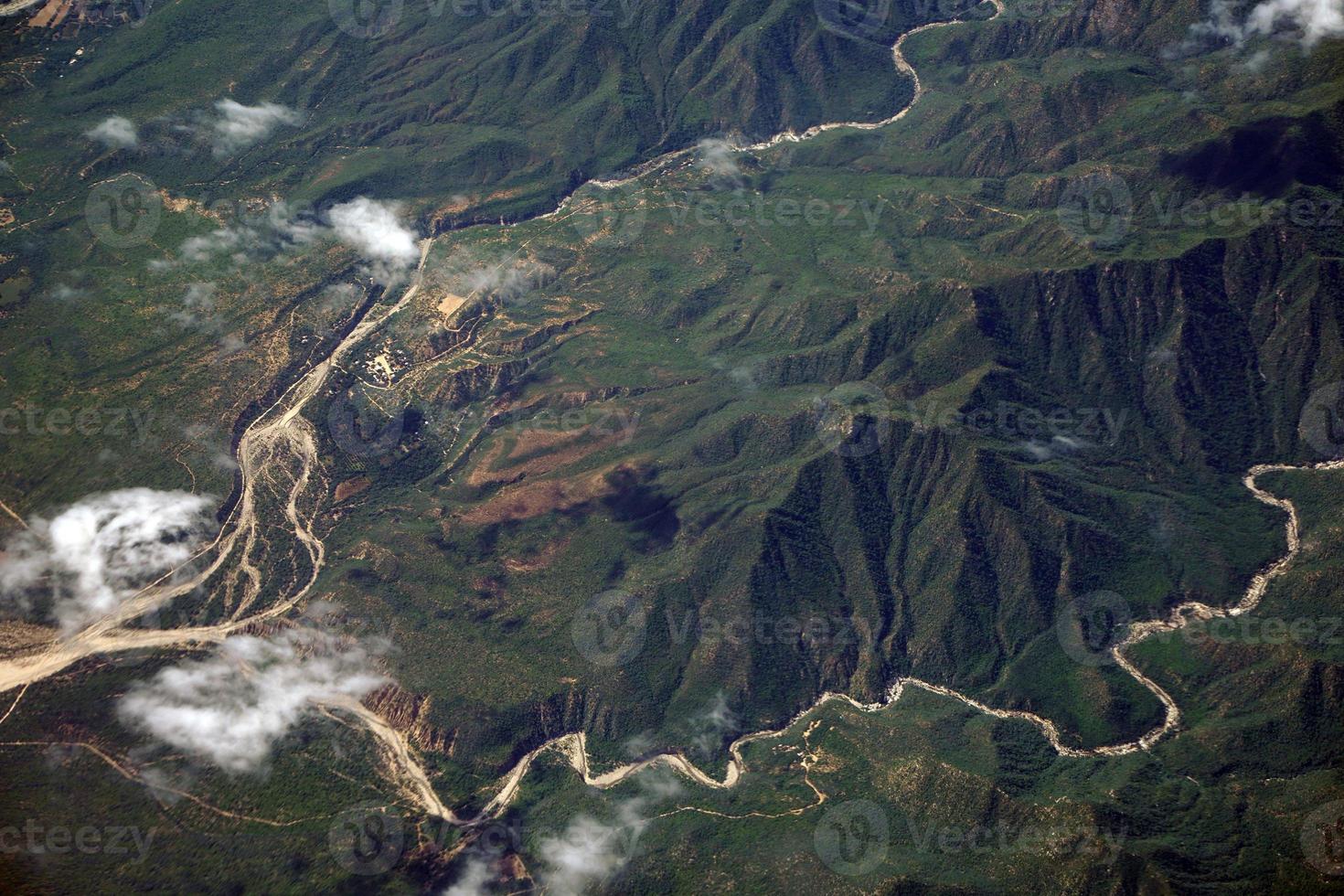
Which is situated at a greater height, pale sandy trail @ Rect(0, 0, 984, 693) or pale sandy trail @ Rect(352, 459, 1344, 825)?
pale sandy trail @ Rect(0, 0, 984, 693)

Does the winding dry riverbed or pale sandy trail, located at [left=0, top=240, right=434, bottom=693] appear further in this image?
pale sandy trail, located at [left=0, top=240, right=434, bottom=693]

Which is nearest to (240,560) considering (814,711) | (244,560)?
(244,560)

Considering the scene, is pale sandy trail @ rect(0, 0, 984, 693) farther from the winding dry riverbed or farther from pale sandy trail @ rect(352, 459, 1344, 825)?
pale sandy trail @ rect(352, 459, 1344, 825)

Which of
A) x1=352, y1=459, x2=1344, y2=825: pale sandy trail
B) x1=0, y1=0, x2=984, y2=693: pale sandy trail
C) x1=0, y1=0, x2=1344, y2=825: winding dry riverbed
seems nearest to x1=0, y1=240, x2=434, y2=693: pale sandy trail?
x1=0, y1=0, x2=984, y2=693: pale sandy trail

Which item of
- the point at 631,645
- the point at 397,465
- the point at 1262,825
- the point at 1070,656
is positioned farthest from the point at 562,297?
the point at 1262,825

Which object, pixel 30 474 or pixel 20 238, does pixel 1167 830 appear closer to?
pixel 30 474

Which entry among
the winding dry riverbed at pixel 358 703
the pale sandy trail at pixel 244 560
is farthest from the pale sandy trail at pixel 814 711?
the pale sandy trail at pixel 244 560

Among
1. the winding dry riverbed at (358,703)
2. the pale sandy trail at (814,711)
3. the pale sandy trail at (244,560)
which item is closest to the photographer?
the pale sandy trail at (814,711)

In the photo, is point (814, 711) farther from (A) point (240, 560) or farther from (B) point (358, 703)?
(A) point (240, 560)

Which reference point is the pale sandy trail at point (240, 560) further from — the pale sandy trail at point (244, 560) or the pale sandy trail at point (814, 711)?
the pale sandy trail at point (814, 711)

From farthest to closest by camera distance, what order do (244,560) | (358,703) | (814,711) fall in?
(244,560)
(814,711)
(358,703)

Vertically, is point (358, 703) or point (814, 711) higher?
point (358, 703)

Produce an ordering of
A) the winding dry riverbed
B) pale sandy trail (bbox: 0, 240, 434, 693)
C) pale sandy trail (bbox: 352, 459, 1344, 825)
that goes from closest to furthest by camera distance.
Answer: pale sandy trail (bbox: 352, 459, 1344, 825) → the winding dry riverbed → pale sandy trail (bbox: 0, 240, 434, 693)
